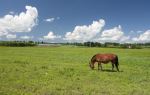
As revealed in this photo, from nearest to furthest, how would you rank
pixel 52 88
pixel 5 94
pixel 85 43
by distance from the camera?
pixel 5 94, pixel 52 88, pixel 85 43

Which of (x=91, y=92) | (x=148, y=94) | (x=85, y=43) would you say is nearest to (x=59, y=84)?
(x=91, y=92)

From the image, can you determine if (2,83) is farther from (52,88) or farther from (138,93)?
(138,93)

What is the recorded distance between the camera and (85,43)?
178250mm

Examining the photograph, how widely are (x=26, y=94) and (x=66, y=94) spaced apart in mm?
1751

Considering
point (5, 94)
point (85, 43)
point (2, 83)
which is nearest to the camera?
point (5, 94)

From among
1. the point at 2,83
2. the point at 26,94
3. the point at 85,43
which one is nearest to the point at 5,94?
the point at 26,94

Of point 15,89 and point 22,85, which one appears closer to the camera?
point 15,89

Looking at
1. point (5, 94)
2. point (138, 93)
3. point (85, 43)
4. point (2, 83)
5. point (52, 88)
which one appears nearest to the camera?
point (5, 94)

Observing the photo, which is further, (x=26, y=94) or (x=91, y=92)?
Result: (x=91, y=92)

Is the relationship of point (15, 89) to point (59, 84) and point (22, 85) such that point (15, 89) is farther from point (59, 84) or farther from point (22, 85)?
point (59, 84)

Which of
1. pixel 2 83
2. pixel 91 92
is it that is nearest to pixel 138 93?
pixel 91 92

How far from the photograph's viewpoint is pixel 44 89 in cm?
1336

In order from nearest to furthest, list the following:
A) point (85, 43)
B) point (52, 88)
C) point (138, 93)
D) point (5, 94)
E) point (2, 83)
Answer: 1. point (5, 94)
2. point (138, 93)
3. point (52, 88)
4. point (2, 83)
5. point (85, 43)

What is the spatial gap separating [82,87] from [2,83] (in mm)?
4373
